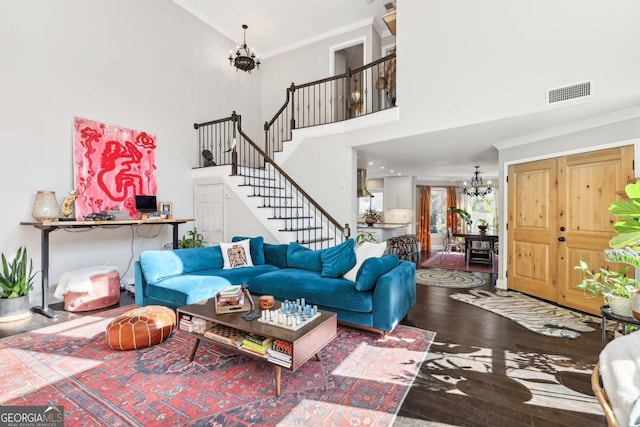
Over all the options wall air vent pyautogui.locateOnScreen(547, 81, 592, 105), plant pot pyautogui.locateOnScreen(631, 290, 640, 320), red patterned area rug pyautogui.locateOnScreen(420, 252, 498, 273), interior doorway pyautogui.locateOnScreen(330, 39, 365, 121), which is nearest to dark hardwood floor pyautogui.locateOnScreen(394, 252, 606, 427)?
plant pot pyautogui.locateOnScreen(631, 290, 640, 320)

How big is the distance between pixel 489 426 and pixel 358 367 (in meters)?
0.95

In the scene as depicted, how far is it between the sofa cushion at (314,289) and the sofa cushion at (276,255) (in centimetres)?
56

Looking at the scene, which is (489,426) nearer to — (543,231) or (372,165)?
(543,231)

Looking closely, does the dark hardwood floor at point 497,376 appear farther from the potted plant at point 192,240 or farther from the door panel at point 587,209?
the potted plant at point 192,240

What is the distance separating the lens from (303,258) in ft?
13.5

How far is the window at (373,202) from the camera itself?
11.1m

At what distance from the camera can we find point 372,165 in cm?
780

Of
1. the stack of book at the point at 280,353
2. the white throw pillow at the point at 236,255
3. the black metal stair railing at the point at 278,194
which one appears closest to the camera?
the stack of book at the point at 280,353

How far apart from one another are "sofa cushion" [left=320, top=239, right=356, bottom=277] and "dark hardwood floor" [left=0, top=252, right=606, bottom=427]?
38.7 inches

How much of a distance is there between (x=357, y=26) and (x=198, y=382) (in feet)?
23.6

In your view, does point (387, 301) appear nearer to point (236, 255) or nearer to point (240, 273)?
point (240, 273)

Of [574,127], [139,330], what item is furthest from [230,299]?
[574,127]

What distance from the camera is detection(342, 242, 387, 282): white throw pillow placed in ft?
11.2

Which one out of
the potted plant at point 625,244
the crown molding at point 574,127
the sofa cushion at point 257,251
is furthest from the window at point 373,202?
the potted plant at point 625,244
